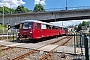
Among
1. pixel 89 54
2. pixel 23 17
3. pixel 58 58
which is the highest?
pixel 23 17


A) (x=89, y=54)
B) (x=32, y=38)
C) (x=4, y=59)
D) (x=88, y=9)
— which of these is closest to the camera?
(x=89, y=54)

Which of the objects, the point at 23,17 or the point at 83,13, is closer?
the point at 83,13

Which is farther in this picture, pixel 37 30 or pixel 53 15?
pixel 53 15

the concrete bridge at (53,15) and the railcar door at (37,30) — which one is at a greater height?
the concrete bridge at (53,15)

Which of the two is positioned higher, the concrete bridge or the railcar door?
the concrete bridge

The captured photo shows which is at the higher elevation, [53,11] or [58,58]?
[53,11]

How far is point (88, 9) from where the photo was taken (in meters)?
47.7

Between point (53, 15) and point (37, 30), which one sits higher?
point (53, 15)

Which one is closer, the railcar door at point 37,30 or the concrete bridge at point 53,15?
the railcar door at point 37,30

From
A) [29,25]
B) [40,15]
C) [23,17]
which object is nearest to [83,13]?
[40,15]

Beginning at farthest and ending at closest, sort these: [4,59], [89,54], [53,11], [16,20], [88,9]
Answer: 1. [16,20]
2. [53,11]
3. [88,9]
4. [4,59]
5. [89,54]

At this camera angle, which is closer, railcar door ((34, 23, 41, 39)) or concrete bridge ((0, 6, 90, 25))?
railcar door ((34, 23, 41, 39))

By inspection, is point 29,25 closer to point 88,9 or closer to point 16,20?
point 88,9

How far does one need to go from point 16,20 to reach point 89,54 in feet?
165
